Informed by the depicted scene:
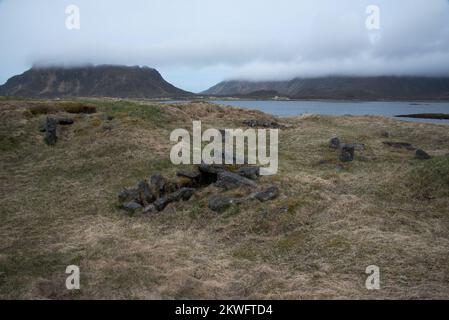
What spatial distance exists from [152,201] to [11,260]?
22.7 feet

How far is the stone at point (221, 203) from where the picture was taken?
16.7m

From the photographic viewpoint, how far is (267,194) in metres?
17.1

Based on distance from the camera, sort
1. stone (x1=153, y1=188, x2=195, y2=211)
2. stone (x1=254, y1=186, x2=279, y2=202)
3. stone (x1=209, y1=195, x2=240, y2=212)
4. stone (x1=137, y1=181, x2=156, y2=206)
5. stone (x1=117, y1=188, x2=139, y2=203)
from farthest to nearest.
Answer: stone (x1=117, y1=188, x2=139, y2=203)
stone (x1=137, y1=181, x2=156, y2=206)
stone (x1=153, y1=188, x2=195, y2=211)
stone (x1=254, y1=186, x2=279, y2=202)
stone (x1=209, y1=195, x2=240, y2=212)

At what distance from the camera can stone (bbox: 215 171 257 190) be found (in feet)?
60.2

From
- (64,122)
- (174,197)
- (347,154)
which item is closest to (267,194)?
(174,197)

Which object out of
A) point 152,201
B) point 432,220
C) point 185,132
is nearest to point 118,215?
point 152,201

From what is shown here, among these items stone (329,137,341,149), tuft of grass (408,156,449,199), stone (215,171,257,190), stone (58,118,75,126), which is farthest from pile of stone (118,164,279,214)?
stone (58,118,75,126)

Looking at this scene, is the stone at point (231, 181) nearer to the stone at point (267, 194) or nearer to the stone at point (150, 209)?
the stone at point (267, 194)

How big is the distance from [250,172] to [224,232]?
539 centimetres

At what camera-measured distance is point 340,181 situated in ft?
67.8

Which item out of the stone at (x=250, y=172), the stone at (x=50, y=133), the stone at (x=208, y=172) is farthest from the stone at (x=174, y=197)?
the stone at (x=50, y=133)

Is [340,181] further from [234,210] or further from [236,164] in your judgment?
[234,210]

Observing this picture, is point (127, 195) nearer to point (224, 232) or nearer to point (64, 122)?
point (224, 232)

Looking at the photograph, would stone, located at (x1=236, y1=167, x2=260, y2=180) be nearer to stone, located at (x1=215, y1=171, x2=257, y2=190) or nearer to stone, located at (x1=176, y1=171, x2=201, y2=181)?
stone, located at (x1=215, y1=171, x2=257, y2=190)
